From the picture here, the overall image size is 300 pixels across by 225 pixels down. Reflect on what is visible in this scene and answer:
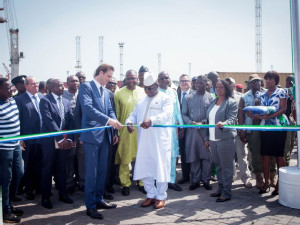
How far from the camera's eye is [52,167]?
4.94 meters

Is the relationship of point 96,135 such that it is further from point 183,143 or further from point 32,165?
point 183,143

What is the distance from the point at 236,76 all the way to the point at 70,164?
2239 centimetres

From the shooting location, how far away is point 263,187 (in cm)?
541

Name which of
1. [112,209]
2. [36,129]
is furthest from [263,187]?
[36,129]

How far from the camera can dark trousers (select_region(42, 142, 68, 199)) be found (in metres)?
4.84

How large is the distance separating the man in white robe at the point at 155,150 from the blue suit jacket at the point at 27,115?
177 cm

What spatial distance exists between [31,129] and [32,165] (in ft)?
2.52

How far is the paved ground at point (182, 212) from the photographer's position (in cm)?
420

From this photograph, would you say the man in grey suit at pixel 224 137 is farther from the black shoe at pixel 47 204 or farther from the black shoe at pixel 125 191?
the black shoe at pixel 47 204

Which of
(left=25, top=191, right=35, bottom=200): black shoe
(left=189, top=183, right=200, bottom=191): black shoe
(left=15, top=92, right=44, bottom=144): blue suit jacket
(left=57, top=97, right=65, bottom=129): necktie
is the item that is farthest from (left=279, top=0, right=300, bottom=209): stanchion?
(left=25, top=191, right=35, bottom=200): black shoe

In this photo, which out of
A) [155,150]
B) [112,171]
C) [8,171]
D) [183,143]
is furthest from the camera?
[183,143]

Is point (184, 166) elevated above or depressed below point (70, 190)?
above

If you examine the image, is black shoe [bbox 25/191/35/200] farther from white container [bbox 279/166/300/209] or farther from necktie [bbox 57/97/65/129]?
white container [bbox 279/166/300/209]

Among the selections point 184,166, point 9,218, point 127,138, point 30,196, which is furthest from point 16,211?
point 184,166
